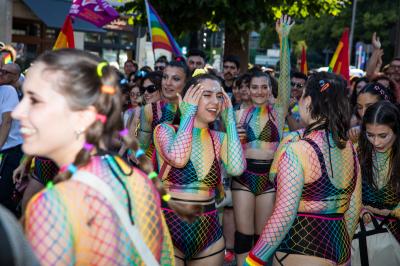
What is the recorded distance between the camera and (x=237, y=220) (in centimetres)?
572

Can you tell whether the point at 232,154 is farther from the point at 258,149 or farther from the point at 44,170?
the point at 44,170

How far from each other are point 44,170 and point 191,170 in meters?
2.24

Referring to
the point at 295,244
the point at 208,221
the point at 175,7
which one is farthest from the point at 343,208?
the point at 175,7

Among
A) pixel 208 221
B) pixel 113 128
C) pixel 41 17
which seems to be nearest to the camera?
pixel 113 128

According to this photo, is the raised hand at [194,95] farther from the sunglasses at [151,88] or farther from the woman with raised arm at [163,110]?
the sunglasses at [151,88]

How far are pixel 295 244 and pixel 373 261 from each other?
921 mm

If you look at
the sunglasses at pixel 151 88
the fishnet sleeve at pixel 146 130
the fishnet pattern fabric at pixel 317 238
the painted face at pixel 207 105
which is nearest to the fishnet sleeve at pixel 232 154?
the painted face at pixel 207 105

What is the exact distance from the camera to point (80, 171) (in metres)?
2.00

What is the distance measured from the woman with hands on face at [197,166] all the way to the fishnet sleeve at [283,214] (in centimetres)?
72

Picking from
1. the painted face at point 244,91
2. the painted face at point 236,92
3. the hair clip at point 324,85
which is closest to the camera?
the hair clip at point 324,85

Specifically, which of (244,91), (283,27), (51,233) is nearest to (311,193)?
(51,233)

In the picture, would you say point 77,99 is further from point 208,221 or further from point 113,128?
point 208,221

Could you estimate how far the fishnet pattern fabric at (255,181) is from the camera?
5824 mm

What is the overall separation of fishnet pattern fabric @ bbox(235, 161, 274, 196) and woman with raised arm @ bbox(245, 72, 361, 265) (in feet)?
7.33
